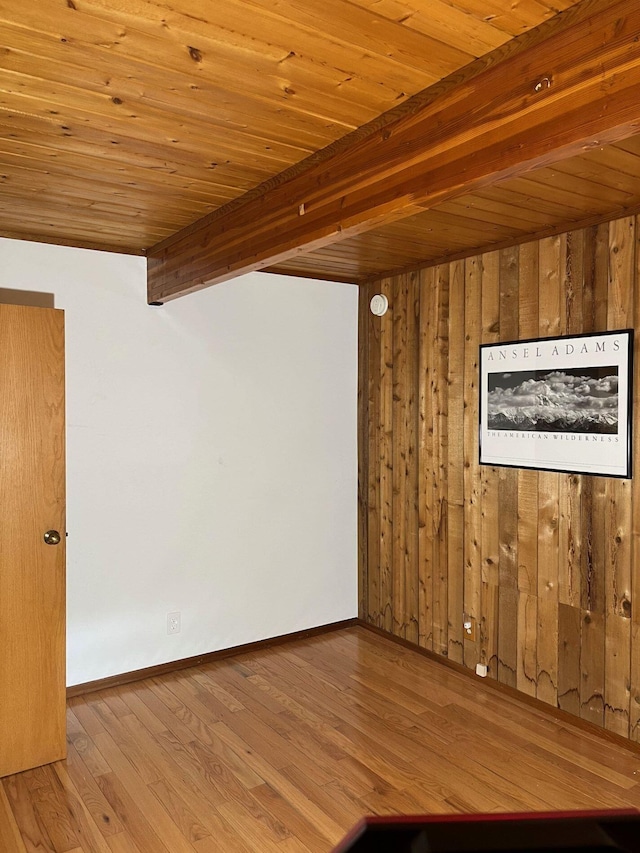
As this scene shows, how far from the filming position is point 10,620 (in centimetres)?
280

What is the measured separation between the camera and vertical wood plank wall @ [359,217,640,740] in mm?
3023

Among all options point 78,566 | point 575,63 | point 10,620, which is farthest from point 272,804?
point 575,63

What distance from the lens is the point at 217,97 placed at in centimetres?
191

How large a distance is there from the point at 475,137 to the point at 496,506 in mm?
2344

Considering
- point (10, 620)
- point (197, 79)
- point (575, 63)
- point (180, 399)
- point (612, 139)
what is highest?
point (197, 79)

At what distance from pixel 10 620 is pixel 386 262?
2923 mm

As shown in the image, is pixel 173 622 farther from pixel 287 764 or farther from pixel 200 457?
pixel 287 764

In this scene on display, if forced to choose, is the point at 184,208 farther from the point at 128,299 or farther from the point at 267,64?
the point at 267,64

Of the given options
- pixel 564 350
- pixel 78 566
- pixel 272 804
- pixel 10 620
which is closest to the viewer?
pixel 272 804

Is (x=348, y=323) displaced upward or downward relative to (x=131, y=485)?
upward

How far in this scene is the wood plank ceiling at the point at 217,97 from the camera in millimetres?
1525

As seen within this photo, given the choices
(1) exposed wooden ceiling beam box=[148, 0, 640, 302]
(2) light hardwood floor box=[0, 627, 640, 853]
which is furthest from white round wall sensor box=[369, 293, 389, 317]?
(2) light hardwood floor box=[0, 627, 640, 853]

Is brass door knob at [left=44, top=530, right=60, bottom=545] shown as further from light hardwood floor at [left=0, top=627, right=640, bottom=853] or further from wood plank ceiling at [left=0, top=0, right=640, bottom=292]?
wood plank ceiling at [left=0, top=0, right=640, bottom=292]

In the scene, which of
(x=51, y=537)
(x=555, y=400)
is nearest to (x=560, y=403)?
(x=555, y=400)
